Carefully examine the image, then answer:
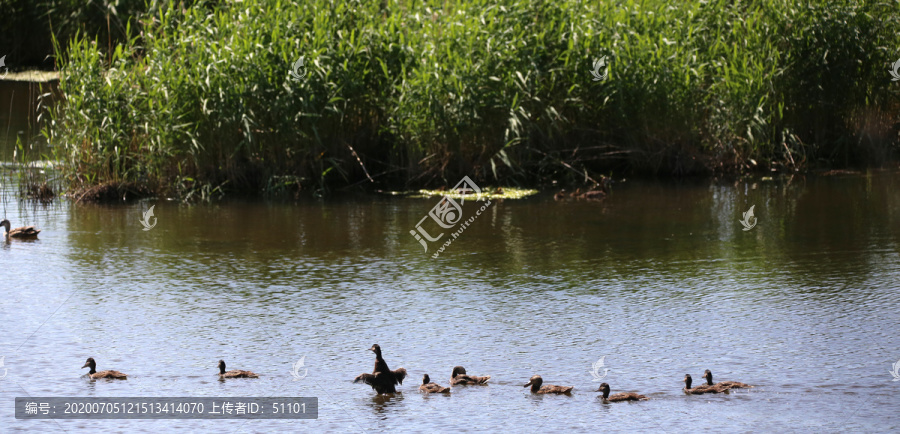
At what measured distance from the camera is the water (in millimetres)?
6531

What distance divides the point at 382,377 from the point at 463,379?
1.66 feet

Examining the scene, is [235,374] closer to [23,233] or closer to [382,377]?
[382,377]

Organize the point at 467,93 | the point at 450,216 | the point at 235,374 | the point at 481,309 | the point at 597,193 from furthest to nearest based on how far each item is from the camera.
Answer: the point at 467,93 < the point at 597,193 < the point at 450,216 < the point at 481,309 < the point at 235,374

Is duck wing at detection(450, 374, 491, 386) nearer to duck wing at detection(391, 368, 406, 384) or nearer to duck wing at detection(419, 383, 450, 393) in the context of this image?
duck wing at detection(419, 383, 450, 393)

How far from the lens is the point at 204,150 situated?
14273 mm

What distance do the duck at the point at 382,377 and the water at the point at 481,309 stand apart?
0.08m

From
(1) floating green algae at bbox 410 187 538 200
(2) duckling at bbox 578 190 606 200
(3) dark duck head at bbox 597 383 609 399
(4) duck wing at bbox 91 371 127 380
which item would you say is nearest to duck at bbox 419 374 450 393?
(3) dark duck head at bbox 597 383 609 399

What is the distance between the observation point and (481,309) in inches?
347

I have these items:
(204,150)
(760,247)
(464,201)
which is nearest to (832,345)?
(760,247)

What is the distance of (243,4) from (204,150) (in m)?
2.27

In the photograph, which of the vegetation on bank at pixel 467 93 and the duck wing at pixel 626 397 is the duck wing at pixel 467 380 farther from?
the vegetation on bank at pixel 467 93

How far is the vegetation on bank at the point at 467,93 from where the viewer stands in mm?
14344

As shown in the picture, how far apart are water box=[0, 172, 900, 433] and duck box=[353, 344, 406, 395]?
8cm

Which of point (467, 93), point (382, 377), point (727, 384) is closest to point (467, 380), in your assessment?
point (382, 377)
